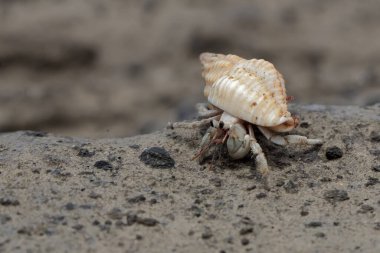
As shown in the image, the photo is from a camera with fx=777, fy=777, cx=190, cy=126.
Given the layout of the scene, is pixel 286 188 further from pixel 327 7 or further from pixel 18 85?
pixel 327 7

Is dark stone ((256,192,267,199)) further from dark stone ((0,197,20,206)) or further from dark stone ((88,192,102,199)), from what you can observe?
dark stone ((0,197,20,206))

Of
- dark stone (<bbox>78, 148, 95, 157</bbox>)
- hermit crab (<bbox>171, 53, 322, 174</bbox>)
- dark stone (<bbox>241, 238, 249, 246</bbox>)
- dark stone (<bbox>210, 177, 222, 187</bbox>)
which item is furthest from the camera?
dark stone (<bbox>78, 148, 95, 157</bbox>)

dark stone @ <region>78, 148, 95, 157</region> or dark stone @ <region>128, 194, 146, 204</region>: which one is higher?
dark stone @ <region>78, 148, 95, 157</region>

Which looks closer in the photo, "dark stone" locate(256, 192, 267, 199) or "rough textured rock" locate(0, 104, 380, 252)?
"rough textured rock" locate(0, 104, 380, 252)

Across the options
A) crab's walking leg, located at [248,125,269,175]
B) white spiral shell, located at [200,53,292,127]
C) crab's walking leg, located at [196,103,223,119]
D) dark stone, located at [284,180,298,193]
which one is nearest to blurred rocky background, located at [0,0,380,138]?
crab's walking leg, located at [196,103,223,119]

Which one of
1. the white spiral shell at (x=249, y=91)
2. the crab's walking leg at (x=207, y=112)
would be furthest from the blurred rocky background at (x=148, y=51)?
the white spiral shell at (x=249, y=91)

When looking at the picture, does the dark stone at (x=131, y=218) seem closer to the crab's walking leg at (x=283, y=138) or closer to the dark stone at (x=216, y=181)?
the dark stone at (x=216, y=181)

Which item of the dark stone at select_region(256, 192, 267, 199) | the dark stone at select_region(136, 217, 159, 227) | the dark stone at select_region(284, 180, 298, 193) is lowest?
the dark stone at select_region(136, 217, 159, 227)

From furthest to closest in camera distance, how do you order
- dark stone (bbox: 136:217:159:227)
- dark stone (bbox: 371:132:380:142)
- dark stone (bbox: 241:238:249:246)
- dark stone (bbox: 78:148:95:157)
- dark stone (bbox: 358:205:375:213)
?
dark stone (bbox: 371:132:380:142) → dark stone (bbox: 78:148:95:157) → dark stone (bbox: 358:205:375:213) → dark stone (bbox: 136:217:159:227) → dark stone (bbox: 241:238:249:246)
